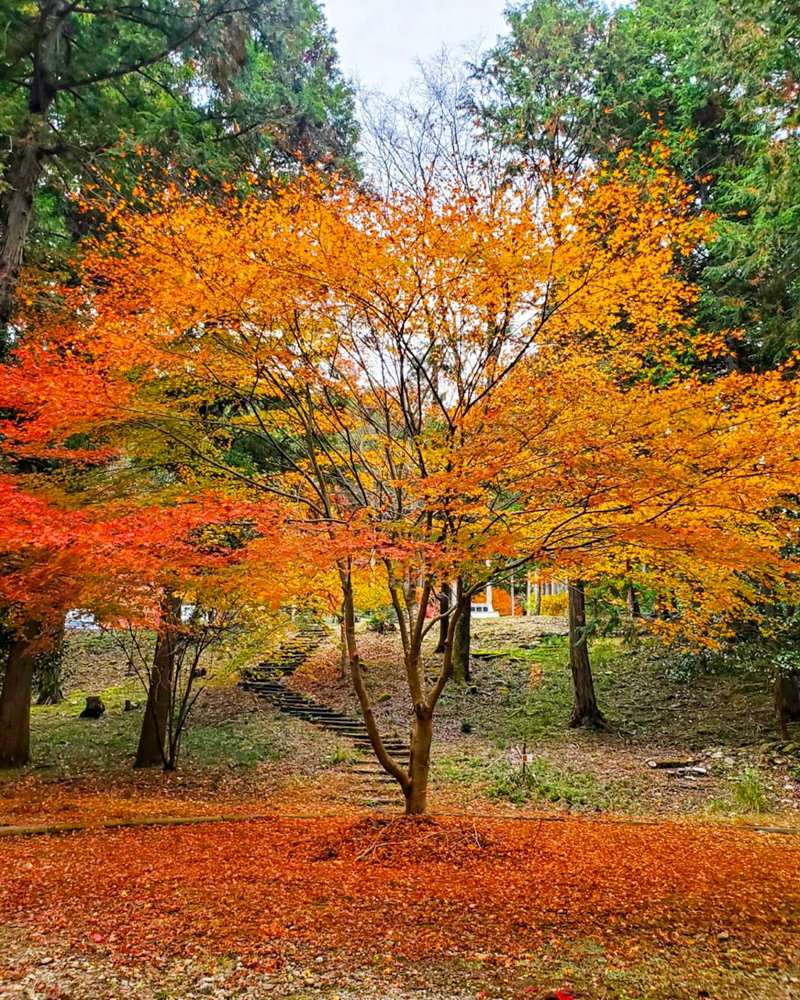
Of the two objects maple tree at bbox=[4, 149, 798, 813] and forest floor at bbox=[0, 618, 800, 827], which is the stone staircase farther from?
maple tree at bbox=[4, 149, 798, 813]

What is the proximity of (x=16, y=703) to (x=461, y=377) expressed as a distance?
9038 mm

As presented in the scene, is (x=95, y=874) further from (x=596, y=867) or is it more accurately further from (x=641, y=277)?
(x=641, y=277)

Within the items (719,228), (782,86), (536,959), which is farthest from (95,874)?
(782,86)

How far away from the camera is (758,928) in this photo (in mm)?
3469

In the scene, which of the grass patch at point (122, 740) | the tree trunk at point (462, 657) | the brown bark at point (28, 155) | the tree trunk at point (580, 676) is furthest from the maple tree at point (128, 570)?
the tree trunk at point (462, 657)

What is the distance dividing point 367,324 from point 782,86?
7.50 m

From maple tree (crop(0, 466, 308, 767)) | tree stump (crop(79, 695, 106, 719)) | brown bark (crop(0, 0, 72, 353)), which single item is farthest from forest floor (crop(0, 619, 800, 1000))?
brown bark (crop(0, 0, 72, 353))

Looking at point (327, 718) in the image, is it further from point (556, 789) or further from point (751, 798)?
point (751, 798)

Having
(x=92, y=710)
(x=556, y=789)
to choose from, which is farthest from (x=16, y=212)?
(x=556, y=789)

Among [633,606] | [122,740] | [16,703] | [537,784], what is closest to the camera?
[537,784]

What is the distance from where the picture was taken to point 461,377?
20.5ft

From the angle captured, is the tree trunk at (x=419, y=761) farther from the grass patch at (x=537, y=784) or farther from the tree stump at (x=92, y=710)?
the tree stump at (x=92, y=710)

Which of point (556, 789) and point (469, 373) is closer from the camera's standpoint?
point (469, 373)

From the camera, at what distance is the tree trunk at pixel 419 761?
5.82 metres
